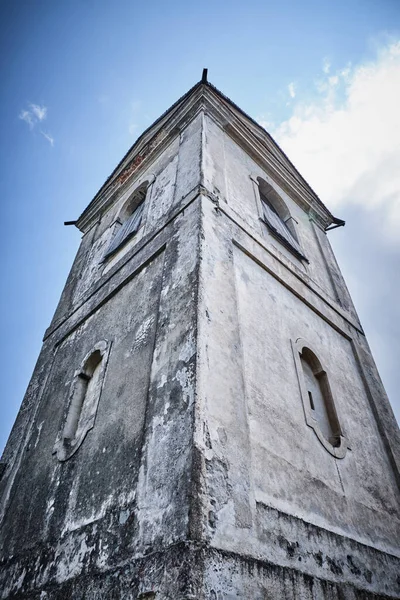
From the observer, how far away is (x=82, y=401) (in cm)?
539

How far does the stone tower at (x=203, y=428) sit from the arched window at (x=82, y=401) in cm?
3

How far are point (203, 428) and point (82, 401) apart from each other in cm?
280

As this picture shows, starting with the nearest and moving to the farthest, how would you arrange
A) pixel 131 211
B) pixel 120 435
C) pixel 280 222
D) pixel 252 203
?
1. pixel 120 435
2. pixel 252 203
3. pixel 280 222
4. pixel 131 211

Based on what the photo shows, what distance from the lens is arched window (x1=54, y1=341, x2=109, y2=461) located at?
474 cm

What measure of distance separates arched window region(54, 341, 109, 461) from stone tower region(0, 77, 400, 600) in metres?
0.03

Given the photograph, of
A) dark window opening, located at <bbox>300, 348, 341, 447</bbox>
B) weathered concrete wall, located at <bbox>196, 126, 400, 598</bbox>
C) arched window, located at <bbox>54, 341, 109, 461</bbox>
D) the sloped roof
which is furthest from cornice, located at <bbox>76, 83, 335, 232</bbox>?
dark window opening, located at <bbox>300, 348, 341, 447</bbox>

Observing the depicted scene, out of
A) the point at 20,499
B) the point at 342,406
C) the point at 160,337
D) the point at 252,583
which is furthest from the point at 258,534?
the point at 20,499

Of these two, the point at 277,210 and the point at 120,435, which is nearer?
the point at 120,435

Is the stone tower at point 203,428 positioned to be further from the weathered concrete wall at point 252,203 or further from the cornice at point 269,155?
the cornice at point 269,155

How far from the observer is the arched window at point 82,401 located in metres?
4.74

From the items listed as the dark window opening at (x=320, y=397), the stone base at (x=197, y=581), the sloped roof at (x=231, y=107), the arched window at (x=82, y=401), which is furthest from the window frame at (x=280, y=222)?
the stone base at (x=197, y=581)

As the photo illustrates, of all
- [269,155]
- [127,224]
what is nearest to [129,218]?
[127,224]

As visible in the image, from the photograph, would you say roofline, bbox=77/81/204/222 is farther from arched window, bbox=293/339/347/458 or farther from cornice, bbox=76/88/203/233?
arched window, bbox=293/339/347/458

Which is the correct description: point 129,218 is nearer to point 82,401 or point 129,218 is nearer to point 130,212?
point 130,212
